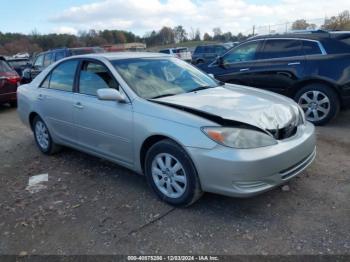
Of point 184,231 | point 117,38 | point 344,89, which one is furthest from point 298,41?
point 117,38

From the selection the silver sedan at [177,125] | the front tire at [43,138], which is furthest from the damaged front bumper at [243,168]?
the front tire at [43,138]

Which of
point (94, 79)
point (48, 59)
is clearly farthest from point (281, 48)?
point (48, 59)

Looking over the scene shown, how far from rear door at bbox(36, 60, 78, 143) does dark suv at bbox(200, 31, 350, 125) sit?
12.4 ft

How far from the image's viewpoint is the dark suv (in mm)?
6113

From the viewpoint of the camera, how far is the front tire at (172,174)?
10.9 feet

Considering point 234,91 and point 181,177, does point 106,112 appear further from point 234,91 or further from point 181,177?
point 234,91

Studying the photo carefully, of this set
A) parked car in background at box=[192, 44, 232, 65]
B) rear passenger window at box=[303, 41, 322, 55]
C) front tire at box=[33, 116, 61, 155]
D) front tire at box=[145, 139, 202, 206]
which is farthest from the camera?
parked car in background at box=[192, 44, 232, 65]

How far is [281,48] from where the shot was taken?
268 inches

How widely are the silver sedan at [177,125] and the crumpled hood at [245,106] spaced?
0.01m

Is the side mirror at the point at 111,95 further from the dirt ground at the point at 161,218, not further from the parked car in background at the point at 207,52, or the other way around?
the parked car in background at the point at 207,52

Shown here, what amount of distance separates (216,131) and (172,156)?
54 cm

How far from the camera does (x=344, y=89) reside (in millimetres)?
6000

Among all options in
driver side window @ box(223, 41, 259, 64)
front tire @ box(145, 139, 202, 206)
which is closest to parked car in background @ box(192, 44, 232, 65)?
driver side window @ box(223, 41, 259, 64)

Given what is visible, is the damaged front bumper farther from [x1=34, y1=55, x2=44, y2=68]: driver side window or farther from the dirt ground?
[x1=34, y1=55, x2=44, y2=68]: driver side window
